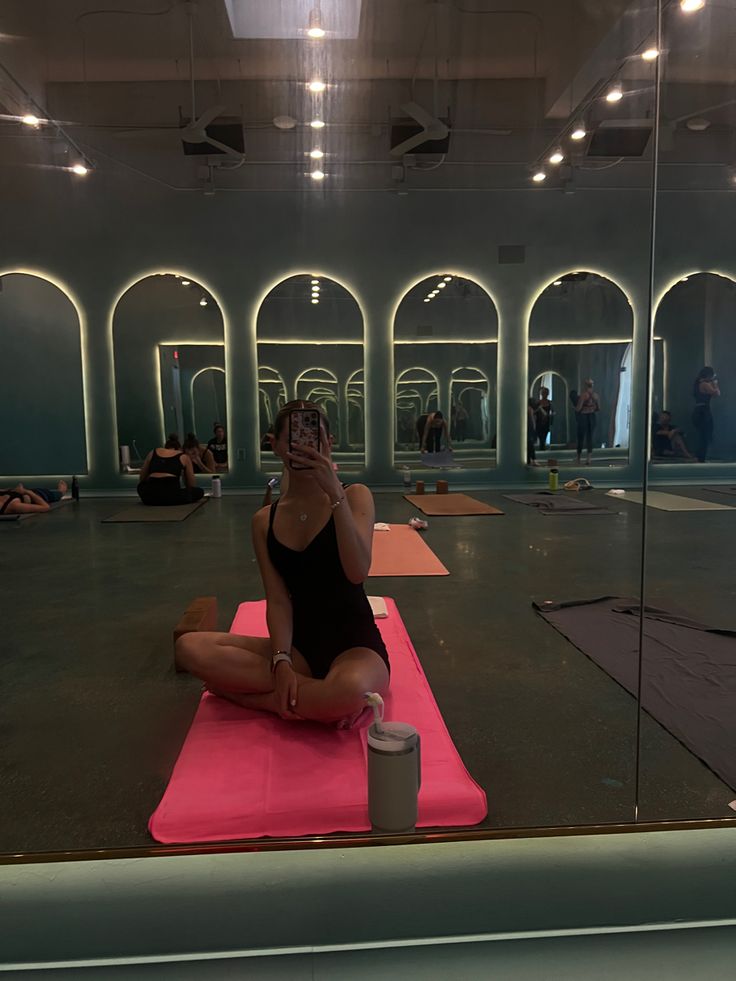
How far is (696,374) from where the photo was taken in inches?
69.6

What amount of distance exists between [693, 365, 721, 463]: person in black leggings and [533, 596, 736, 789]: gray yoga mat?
0.53 metres

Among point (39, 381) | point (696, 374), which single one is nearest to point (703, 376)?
point (696, 374)

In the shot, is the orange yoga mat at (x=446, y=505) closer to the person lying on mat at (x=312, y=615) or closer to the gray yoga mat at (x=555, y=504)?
the gray yoga mat at (x=555, y=504)

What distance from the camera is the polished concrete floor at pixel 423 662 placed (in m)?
1.32

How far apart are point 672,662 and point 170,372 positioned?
7.21 ft

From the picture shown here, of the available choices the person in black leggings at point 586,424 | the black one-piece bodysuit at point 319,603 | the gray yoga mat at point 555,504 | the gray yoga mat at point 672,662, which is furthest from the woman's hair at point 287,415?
the gray yoga mat at point 555,504

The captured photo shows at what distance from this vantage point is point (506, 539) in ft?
13.7

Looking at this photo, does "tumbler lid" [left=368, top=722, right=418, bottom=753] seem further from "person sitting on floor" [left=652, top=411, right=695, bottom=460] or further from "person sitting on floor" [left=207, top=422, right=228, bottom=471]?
"person sitting on floor" [left=207, top=422, right=228, bottom=471]

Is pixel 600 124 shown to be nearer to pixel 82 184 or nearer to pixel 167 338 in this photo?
pixel 167 338

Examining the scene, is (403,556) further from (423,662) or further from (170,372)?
(170,372)

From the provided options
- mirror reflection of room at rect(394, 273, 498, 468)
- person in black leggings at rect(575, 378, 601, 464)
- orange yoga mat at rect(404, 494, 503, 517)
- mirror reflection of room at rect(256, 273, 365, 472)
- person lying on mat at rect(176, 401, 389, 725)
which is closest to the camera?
person lying on mat at rect(176, 401, 389, 725)

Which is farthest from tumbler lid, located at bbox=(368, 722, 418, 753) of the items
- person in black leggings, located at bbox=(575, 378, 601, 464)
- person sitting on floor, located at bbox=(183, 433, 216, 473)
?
person in black leggings, located at bbox=(575, 378, 601, 464)

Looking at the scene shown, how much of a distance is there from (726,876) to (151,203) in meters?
2.77

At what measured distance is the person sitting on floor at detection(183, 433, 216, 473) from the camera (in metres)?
2.47
